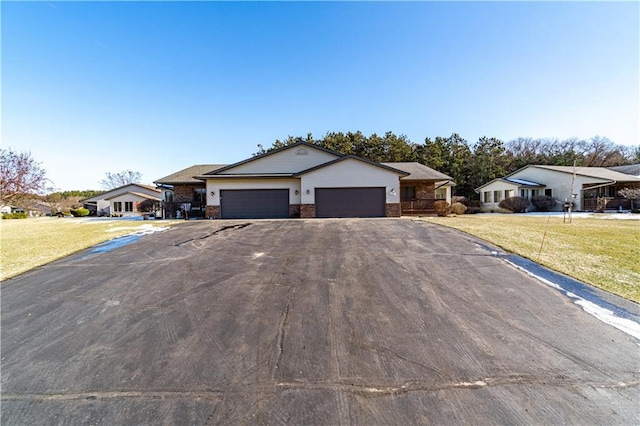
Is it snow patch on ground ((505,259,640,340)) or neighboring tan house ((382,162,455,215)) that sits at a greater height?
neighboring tan house ((382,162,455,215))

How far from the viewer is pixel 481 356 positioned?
3.15m

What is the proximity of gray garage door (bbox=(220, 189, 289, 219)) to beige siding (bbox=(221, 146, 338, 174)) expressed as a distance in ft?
6.07

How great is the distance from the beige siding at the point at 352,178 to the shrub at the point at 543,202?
18666 millimetres

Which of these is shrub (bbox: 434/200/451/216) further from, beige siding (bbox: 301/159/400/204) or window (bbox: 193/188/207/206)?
window (bbox: 193/188/207/206)

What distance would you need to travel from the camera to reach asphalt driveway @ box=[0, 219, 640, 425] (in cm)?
243

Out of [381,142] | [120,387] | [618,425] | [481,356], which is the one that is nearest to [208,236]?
[120,387]

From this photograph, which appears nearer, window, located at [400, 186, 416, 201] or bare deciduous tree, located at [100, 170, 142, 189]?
window, located at [400, 186, 416, 201]

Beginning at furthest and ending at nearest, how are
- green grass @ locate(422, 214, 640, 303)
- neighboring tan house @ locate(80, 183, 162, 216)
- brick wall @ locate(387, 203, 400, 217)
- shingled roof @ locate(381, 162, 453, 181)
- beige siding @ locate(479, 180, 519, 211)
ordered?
neighboring tan house @ locate(80, 183, 162, 216), beige siding @ locate(479, 180, 519, 211), shingled roof @ locate(381, 162, 453, 181), brick wall @ locate(387, 203, 400, 217), green grass @ locate(422, 214, 640, 303)

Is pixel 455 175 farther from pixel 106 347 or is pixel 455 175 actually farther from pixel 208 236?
pixel 106 347

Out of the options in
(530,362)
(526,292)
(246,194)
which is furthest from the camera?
(246,194)

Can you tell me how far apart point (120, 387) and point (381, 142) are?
114 ft

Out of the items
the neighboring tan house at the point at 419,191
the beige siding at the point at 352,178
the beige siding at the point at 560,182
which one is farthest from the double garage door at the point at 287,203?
the beige siding at the point at 560,182

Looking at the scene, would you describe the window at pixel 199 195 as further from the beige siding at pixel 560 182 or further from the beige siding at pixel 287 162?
the beige siding at pixel 560 182

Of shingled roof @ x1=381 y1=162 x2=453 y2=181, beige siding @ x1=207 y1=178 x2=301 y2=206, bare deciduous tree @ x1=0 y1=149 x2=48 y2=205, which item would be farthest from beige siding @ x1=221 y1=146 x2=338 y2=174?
bare deciduous tree @ x1=0 y1=149 x2=48 y2=205
